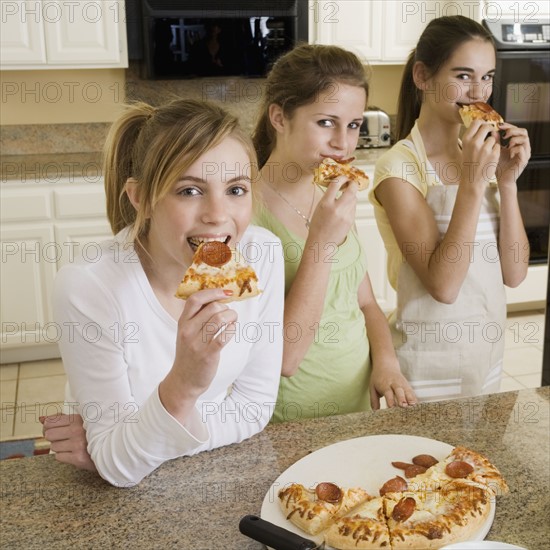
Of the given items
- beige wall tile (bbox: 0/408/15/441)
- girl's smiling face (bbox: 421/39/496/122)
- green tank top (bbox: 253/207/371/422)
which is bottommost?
beige wall tile (bbox: 0/408/15/441)

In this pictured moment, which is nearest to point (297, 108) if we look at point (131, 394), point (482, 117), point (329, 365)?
point (482, 117)

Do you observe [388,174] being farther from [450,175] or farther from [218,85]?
[218,85]

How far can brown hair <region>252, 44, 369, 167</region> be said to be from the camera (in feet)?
5.02

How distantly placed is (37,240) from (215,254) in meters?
2.50

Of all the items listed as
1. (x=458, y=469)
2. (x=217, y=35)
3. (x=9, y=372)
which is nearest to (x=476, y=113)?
(x=458, y=469)

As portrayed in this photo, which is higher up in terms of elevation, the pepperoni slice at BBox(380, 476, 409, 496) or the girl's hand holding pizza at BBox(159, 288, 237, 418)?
the girl's hand holding pizza at BBox(159, 288, 237, 418)

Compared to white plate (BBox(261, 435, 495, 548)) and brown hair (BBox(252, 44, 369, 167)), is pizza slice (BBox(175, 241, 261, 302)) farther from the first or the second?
brown hair (BBox(252, 44, 369, 167))

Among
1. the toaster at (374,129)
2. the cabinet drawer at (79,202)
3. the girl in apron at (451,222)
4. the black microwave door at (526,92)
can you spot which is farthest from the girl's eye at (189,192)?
the black microwave door at (526,92)

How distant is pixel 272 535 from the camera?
871mm

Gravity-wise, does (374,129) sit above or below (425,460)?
above

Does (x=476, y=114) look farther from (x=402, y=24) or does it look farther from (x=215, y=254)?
(x=402, y=24)

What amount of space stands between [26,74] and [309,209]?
2612 mm

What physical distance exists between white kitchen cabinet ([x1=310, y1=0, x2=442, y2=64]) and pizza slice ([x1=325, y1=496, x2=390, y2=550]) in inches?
120

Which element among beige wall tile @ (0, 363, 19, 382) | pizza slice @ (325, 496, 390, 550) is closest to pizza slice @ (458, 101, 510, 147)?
pizza slice @ (325, 496, 390, 550)
